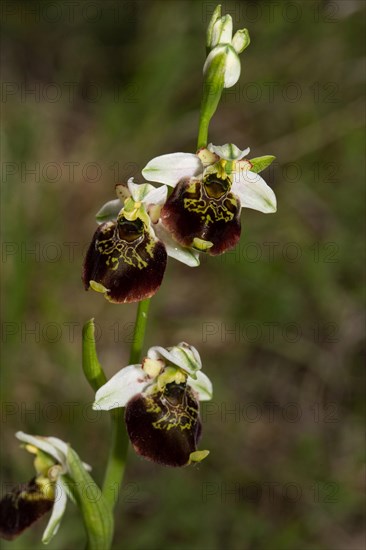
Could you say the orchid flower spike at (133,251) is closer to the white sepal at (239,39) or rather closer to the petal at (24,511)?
the white sepal at (239,39)

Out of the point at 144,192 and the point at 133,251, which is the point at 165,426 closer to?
the point at 133,251

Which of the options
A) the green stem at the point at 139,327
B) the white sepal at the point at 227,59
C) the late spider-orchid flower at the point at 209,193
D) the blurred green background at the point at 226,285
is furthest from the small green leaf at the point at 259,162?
the blurred green background at the point at 226,285

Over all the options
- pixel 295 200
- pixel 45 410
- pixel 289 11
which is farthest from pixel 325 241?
pixel 45 410

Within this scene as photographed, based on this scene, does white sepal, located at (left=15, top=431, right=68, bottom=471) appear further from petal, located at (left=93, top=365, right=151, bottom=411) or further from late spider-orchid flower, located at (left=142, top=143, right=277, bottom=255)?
late spider-orchid flower, located at (left=142, top=143, right=277, bottom=255)

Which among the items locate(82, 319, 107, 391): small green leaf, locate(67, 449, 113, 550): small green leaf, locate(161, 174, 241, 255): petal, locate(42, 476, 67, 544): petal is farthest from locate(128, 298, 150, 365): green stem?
locate(42, 476, 67, 544): petal

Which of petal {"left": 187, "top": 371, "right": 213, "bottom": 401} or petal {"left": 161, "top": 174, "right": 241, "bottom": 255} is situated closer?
petal {"left": 161, "top": 174, "right": 241, "bottom": 255}

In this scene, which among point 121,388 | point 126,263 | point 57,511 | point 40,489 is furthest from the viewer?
point 40,489

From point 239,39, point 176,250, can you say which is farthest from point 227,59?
point 176,250
